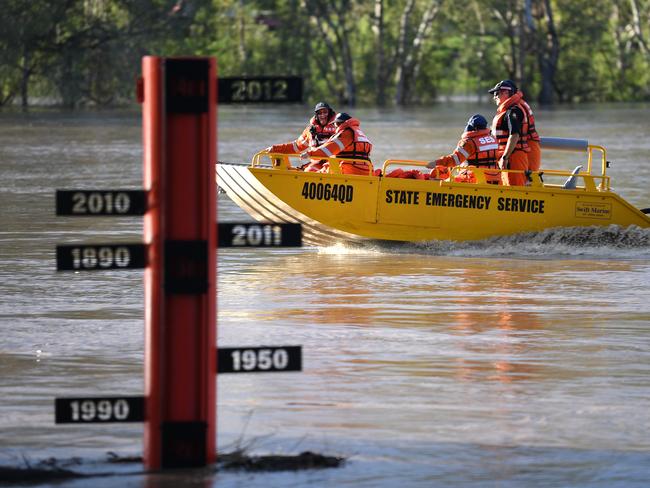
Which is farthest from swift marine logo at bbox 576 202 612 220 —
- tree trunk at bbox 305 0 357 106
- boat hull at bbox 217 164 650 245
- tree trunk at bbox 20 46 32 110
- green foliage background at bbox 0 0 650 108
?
tree trunk at bbox 305 0 357 106

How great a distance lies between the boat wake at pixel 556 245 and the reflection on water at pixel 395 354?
0.02 m

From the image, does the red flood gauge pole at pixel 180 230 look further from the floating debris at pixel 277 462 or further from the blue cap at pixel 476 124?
the blue cap at pixel 476 124

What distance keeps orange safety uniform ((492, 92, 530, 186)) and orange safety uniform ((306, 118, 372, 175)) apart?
4.82 ft

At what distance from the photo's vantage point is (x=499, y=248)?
59.5ft

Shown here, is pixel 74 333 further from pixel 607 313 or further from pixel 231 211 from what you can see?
pixel 231 211

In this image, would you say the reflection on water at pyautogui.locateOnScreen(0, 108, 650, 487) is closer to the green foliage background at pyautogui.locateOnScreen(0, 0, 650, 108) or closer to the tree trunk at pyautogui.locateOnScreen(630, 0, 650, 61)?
the green foliage background at pyautogui.locateOnScreen(0, 0, 650, 108)

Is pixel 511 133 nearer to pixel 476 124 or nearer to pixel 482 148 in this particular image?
pixel 482 148

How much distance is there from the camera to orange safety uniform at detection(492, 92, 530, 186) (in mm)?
18328

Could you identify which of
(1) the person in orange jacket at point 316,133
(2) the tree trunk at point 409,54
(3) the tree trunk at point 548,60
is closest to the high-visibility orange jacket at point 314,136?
(1) the person in orange jacket at point 316,133

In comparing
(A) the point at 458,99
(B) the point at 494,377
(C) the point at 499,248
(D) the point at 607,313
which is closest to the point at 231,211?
(C) the point at 499,248

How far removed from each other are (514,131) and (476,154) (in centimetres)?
51

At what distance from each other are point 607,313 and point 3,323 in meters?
4.59

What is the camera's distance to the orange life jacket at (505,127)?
18.4 m

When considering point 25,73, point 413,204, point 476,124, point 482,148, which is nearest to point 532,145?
point 482,148
